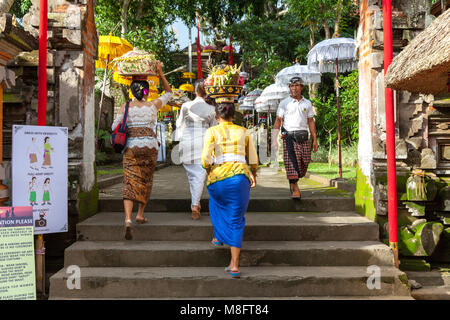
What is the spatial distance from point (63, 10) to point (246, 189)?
3240 mm

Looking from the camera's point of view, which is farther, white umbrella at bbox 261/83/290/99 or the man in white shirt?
white umbrella at bbox 261/83/290/99

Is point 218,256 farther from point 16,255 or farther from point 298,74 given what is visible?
point 298,74

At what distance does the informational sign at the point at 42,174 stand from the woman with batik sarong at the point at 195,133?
1.56m

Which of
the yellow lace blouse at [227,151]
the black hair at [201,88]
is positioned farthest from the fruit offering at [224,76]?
the yellow lace blouse at [227,151]

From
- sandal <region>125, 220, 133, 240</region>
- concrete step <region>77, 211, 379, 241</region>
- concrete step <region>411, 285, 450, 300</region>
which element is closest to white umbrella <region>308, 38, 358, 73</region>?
concrete step <region>77, 211, 379, 241</region>

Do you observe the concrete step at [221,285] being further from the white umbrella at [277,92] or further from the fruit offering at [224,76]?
the white umbrella at [277,92]

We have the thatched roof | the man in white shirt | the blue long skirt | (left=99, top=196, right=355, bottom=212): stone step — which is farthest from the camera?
the man in white shirt

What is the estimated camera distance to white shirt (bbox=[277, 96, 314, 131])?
5.57m

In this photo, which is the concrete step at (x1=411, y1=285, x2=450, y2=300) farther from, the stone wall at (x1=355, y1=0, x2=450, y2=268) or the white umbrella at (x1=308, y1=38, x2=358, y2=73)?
the white umbrella at (x1=308, y1=38, x2=358, y2=73)

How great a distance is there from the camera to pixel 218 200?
13.0 feet

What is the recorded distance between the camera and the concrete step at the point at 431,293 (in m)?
4.15

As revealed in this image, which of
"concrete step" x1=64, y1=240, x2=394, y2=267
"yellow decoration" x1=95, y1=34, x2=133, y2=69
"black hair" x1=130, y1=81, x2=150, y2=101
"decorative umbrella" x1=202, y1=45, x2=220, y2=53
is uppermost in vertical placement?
"decorative umbrella" x1=202, y1=45, x2=220, y2=53

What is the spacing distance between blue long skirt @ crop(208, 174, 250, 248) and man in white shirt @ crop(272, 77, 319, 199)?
174 centimetres

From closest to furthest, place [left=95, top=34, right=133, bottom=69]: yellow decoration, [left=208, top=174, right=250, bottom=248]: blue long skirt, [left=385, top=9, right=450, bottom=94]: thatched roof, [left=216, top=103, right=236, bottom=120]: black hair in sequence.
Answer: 1. [left=385, top=9, right=450, bottom=94]: thatched roof
2. [left=208, top=174, right=250, bottom=248]: blue long skirt
3. [left=216, top=103, right=236, bottom=120]: black hair
4. [left=95, top=34, right=133, bottom=69]: yellow decoration
